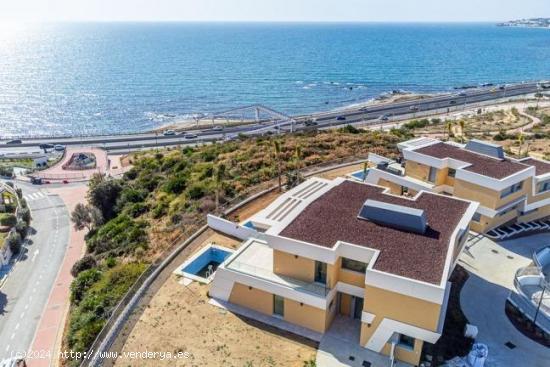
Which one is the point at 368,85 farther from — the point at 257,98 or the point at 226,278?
the point at 226,278

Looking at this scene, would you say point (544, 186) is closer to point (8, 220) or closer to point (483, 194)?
point (483, 194)

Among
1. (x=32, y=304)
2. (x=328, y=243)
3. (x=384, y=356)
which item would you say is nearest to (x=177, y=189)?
(x=32, y=304)

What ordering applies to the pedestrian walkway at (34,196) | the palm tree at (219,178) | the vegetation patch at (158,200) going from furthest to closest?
1. the pedestrian walkway at (34,196)
2. the palm tree at (219,178)
3. the vegetation patch at (158,200)

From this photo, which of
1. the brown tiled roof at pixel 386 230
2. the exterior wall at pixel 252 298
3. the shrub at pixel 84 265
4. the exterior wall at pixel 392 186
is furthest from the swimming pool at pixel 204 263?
the exterior wall at pixel 392 186

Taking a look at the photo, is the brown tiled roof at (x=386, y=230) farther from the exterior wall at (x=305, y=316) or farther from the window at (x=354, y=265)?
the exterior wall at (x=305, y=316)

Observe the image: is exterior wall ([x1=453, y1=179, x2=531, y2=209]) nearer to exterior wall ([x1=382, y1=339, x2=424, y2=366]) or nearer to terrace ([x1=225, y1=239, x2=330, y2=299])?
exterior wall ([x1=382, y1=339, x2=424, y2=366])

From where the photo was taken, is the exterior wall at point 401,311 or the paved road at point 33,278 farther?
the paved road at point 33,278
